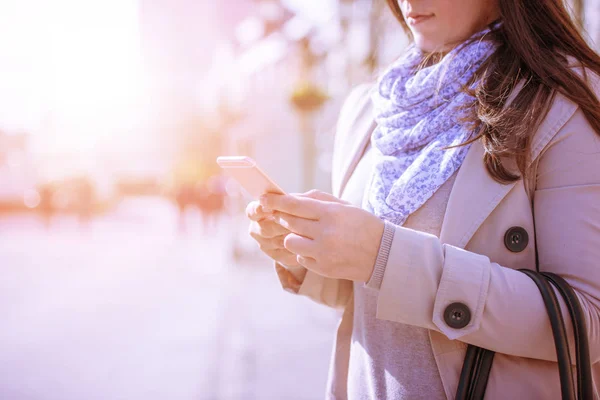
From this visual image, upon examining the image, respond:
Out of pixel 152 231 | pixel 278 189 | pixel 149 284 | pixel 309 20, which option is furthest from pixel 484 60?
pixel 309 20

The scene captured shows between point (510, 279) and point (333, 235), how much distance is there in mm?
334

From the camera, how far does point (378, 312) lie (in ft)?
3.18

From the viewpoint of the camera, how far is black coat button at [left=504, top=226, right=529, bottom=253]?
99 cm

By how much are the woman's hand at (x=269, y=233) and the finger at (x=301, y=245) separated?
13 centimetres

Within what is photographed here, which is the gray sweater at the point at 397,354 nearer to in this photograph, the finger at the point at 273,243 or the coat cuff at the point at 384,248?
the coat cuff at the point at 384,248

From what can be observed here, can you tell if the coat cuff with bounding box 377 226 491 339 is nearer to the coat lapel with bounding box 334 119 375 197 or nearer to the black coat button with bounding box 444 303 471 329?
the black coat button with bounding box 444 303 471 329

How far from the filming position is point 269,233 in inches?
45.9

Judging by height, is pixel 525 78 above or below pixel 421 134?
above

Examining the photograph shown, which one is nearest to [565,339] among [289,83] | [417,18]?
[417,18]

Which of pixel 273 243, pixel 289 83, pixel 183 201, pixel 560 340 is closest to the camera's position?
pixel 560 340

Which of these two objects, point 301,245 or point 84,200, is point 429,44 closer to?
point 301,245

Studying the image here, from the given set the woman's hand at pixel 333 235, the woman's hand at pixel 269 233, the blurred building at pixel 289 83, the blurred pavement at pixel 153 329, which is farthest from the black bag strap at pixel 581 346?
the blurred building at pixel 289 83

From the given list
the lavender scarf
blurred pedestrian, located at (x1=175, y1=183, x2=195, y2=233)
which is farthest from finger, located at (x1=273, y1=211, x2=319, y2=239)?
blurred pedestrian, located at (x1=175, y1=183, x2=195, y2=233)

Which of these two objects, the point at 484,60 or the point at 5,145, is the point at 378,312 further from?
the point at 5,145
